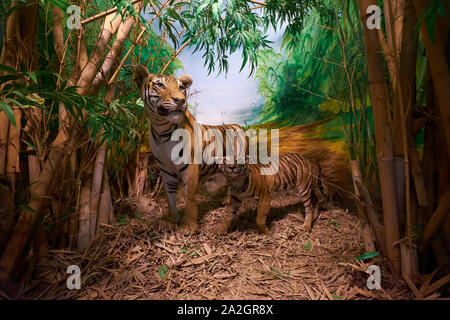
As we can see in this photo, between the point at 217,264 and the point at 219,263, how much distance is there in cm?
1

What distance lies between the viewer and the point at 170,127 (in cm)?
180

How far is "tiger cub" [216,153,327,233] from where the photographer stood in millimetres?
1861

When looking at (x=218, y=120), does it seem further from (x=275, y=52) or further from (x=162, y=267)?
(x=162, y=267)

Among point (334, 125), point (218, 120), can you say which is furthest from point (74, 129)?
point (334, 125)

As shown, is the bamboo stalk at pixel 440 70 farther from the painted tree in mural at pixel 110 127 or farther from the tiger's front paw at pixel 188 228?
the tiger's front paw at pixel 188 228

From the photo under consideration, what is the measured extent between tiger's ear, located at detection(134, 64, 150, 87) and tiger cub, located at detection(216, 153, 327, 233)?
0.80 meters

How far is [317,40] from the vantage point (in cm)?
263

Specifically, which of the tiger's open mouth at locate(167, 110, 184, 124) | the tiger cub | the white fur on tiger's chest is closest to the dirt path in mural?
the tiger cub

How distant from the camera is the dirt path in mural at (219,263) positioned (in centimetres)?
130

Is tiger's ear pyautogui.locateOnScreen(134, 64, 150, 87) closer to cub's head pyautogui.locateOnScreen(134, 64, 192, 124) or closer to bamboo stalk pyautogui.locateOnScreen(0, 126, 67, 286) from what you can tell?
cub's head pyautogui.locateOnScreen(134, 64, 192, 124)

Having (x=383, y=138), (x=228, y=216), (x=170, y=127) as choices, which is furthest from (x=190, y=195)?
(x=383, y=138)

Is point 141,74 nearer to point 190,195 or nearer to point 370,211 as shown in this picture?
point 190,195
